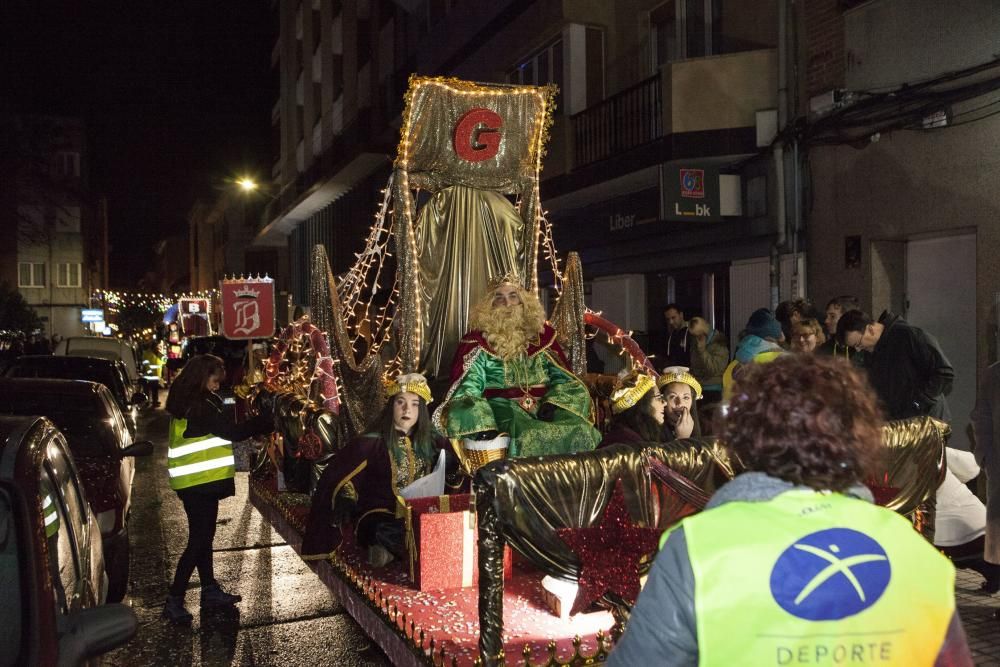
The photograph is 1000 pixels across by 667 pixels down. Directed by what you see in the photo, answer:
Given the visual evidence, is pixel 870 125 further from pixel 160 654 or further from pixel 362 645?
pixel 160 654

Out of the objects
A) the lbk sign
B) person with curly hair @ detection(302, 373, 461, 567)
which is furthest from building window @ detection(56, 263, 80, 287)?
person with curly hair @ detection(302, 373, 461, 567)

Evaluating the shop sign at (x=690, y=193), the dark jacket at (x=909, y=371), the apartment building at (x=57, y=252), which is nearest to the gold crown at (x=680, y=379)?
the dark jacket at (x=909, y=371)

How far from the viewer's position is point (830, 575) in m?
1.65

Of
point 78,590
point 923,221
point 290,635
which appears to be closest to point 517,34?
point 923,221

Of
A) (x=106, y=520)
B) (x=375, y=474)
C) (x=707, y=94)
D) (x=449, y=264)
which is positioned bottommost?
(x=106, y=520)

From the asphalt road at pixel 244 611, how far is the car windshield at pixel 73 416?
1094mm

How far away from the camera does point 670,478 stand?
11.9 ft

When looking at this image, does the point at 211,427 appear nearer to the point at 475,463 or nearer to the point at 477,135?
the point at 475,463

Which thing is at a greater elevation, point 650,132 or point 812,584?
point 650,132

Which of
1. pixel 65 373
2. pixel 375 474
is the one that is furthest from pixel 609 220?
pixel 375 474

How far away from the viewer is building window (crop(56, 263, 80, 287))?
188 ft

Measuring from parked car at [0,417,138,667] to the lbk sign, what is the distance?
27.1 ft

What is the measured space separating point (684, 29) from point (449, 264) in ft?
24.2

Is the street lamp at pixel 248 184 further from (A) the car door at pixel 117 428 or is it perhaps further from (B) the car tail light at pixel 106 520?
(B) the car tail light at pixel 106 520
